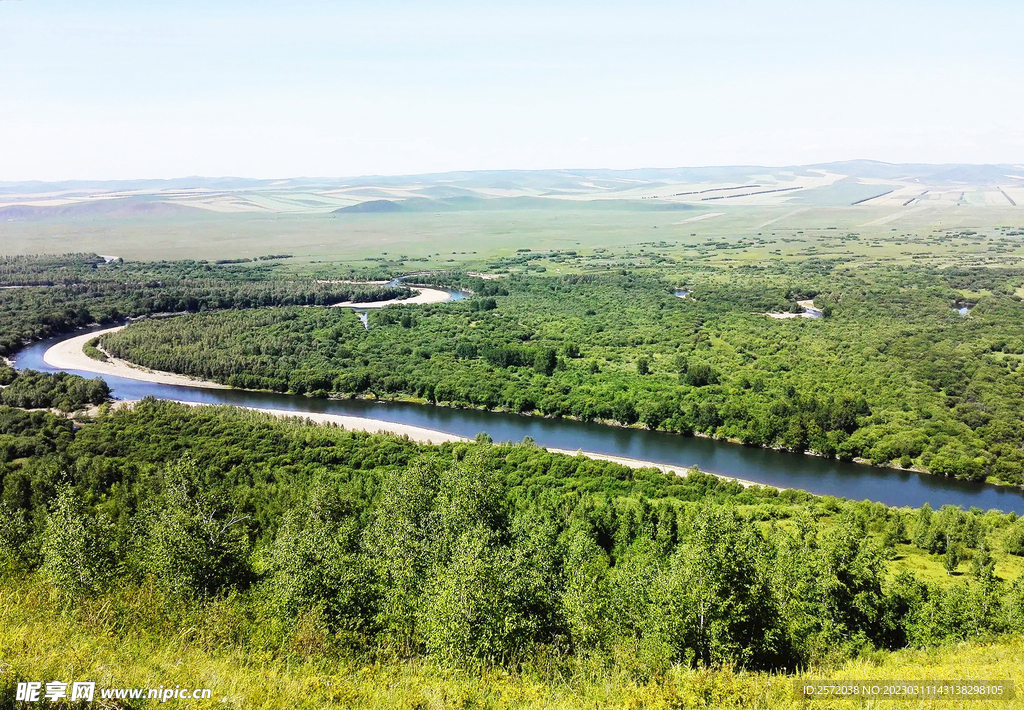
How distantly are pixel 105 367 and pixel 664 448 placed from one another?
30241mm

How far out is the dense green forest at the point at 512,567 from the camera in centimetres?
755

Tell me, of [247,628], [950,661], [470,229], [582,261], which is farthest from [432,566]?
[470,229]

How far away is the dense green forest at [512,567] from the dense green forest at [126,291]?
33.8 metres

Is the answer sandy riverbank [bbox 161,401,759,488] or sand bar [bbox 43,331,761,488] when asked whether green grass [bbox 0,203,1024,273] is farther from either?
sandy riverbank [bbox 161,401,759,488]

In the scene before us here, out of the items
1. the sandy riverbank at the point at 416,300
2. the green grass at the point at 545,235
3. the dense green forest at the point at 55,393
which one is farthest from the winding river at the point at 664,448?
the green grass at the point at 545,235

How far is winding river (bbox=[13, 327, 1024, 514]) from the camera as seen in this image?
21703mm

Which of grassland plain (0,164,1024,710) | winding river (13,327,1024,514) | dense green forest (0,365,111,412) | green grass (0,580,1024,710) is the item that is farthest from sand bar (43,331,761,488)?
green grass (0,580,1024,710)

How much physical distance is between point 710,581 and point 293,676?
15.9 ft

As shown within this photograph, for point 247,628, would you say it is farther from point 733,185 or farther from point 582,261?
point 733,185

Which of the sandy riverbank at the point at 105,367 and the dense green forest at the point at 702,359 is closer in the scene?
the dense green forest at the point at 702,359

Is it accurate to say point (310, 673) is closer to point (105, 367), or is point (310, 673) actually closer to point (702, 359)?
point (702, 359)

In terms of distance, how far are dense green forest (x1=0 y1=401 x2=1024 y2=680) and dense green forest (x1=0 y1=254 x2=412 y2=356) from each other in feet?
111

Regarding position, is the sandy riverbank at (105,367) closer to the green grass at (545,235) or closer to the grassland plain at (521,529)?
the grassland plain at (521,529)

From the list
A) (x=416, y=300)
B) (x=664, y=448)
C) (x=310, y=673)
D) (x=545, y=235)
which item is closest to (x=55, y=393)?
(x=664, y=448)
